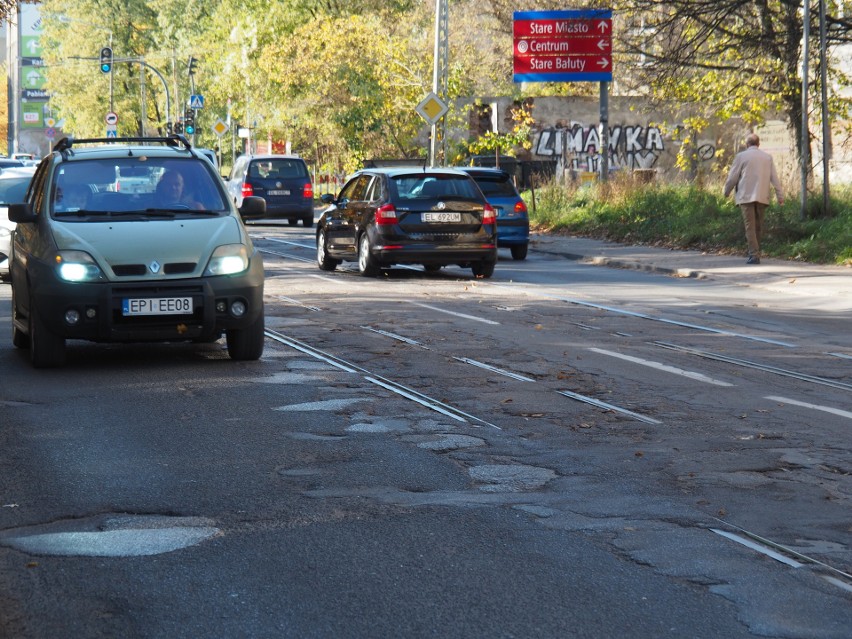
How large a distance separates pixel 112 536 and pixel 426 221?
13.8 metres

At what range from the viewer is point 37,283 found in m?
10.3

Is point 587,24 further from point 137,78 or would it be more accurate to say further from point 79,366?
point 137,78

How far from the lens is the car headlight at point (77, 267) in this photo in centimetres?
1020

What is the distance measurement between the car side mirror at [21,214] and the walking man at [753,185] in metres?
13.0

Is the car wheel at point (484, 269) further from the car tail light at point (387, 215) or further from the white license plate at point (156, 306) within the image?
the white license plate at point (156, 306)

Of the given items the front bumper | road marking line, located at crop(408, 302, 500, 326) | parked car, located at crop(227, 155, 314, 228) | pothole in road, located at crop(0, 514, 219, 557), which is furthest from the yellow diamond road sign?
pothole in road, located at crop(0, 514, 219, 557)

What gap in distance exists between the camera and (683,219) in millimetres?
26922

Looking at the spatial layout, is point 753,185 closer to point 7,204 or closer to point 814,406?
point 7,204

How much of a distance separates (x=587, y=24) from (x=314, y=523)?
29334 millimetres

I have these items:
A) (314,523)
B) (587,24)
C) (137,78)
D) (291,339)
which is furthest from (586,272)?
(137,78)

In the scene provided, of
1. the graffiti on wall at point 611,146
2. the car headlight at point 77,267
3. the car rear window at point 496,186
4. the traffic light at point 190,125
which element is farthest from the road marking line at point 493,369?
the traffic light at point 190,125

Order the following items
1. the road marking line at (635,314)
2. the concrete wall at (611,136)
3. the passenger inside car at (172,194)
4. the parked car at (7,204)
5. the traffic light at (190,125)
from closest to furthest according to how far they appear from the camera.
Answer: the passenger inside car at (172,194) → the road marking line at (635,314) → the parked car at (7,204) → the concrete wall at (611,136) → the traffic light at (190,125)

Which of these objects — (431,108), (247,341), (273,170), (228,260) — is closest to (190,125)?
(273,170)

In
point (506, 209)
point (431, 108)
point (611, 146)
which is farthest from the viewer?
point (611, 146)
